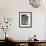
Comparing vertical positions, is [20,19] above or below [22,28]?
above

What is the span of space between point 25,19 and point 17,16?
0.29 m

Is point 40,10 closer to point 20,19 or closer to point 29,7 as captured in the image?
point 29,7

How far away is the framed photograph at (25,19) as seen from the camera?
14.6ft

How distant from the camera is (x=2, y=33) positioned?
14.3 feet

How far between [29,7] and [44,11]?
53 cm

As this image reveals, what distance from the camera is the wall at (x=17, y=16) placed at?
4.41m

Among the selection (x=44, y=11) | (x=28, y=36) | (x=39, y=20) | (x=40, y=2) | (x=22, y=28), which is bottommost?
(x=28, y=36)

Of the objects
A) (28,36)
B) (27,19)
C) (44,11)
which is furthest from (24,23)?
(44,11)

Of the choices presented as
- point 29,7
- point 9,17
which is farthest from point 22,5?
point 9,17

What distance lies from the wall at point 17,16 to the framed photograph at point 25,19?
0.10 meters

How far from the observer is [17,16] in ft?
14.6

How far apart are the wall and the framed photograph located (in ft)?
0.33

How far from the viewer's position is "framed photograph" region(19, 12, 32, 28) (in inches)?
175

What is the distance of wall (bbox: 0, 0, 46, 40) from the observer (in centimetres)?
441
